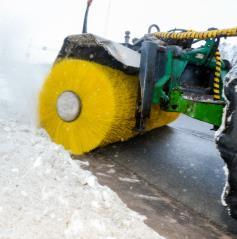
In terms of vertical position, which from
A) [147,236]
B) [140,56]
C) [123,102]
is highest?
[140,56]

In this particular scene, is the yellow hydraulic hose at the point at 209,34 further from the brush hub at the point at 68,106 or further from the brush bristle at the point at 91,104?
the brush hub at the point at 68,106

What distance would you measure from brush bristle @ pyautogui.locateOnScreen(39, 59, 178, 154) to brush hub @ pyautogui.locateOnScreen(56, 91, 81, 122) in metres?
0.04

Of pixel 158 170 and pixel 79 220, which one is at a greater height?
pixel 79 220

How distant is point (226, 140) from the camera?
1869 millimetres

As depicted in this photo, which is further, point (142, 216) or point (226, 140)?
point (142, 216)

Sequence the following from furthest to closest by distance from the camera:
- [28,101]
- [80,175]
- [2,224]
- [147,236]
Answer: [28,101] < [80,175] < [147,236] < [2,224]

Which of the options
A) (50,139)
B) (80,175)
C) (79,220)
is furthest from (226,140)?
(50,139)

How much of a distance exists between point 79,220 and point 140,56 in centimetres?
193

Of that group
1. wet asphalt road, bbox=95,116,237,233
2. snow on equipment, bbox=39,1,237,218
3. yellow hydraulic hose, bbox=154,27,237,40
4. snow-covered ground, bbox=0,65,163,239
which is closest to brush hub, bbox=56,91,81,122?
snow on equipment, bbox=39,1,237,218

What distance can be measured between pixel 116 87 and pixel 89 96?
0.26 metres

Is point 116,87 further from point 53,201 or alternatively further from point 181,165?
point 53,201

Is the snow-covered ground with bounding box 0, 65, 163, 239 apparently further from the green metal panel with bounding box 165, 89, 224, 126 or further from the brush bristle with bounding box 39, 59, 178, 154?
the green metal panel with bounding box 165, 89, 224, 126

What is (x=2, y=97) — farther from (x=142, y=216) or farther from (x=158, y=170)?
(x=142, y=216)

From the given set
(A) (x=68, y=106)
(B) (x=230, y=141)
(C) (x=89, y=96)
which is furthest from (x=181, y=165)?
(B) (x=230, y=141)
